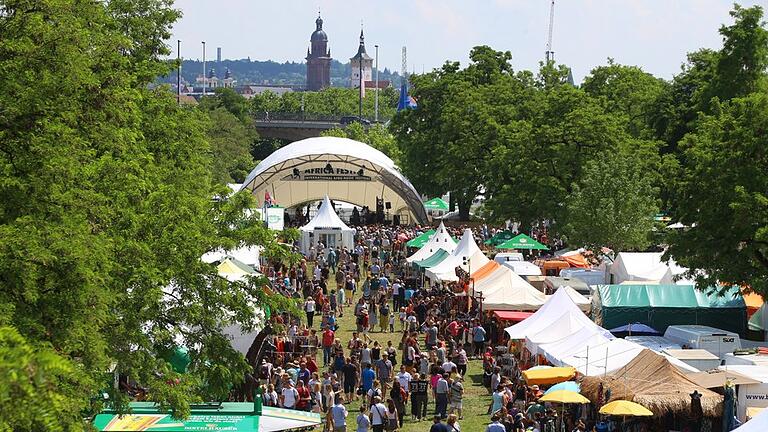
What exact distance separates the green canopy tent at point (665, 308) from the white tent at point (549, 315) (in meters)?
2.01

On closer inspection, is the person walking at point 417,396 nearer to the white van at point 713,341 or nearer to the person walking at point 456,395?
the person walking at point 456,395

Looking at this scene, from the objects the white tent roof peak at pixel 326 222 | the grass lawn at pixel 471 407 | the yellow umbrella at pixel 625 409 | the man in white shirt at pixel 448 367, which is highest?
the white tent roof peak at pixel 326 222

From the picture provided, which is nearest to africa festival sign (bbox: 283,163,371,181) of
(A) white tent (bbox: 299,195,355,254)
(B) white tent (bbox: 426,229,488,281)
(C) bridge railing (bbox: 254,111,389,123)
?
(A) white tent (bbox: 299,195,355,254)

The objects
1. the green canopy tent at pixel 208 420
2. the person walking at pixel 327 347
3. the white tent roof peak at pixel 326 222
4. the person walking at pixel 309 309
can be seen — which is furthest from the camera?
the white tent roof peak at pixel 326 222

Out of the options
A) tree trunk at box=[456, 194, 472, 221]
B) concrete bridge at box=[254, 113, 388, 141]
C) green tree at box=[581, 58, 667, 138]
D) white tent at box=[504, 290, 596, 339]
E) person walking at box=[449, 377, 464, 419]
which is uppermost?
concrete bridge at box=[254, 113, 388, 141]

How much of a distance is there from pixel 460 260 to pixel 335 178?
30.8m

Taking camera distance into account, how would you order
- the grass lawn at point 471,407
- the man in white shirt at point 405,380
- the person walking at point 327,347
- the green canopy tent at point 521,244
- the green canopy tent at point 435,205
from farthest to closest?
the green canopy tent at point 435,205, the green canopy tent at point 521,244, the person walking at point 327,347, the man in white shirt at point 405,380, the grass lawn at point 471,407

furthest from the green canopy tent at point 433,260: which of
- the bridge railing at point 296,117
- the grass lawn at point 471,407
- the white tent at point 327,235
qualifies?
the bridge railing at point 296,117

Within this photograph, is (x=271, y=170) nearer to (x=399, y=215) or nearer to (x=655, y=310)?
(x=399, y=215)

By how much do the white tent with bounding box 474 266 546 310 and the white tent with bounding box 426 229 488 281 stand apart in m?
5.67

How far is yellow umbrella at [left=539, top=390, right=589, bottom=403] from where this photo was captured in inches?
771

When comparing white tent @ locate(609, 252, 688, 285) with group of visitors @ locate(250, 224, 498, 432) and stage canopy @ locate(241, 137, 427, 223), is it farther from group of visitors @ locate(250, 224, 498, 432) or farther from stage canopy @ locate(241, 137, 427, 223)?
stage canopy @ locate(241, 137, 427, 223)

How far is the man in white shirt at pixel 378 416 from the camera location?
2077 cm

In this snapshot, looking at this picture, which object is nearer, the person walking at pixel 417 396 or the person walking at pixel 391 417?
the person walking at pixel 391 417
